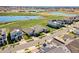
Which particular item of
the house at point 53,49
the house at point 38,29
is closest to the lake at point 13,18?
the house at point 38,29

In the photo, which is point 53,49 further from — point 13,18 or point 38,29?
point 13,18

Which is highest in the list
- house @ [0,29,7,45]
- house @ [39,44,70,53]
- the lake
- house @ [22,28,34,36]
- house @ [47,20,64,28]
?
the lake

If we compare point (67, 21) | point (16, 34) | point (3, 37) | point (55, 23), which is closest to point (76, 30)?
point (67, 21)

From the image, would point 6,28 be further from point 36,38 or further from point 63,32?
point 63,32

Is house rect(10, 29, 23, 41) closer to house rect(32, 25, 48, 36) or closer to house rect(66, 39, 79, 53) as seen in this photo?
house rect(32, 25, 48, 36)

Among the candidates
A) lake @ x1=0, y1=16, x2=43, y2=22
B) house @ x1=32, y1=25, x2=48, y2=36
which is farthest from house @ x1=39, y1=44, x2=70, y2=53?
lake @ x1=0, y1=16, x2=43, y2=22

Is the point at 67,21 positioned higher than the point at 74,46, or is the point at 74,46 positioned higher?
the point at 67,21

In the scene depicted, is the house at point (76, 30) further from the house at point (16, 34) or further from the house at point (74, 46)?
the house at point (16, 34)
